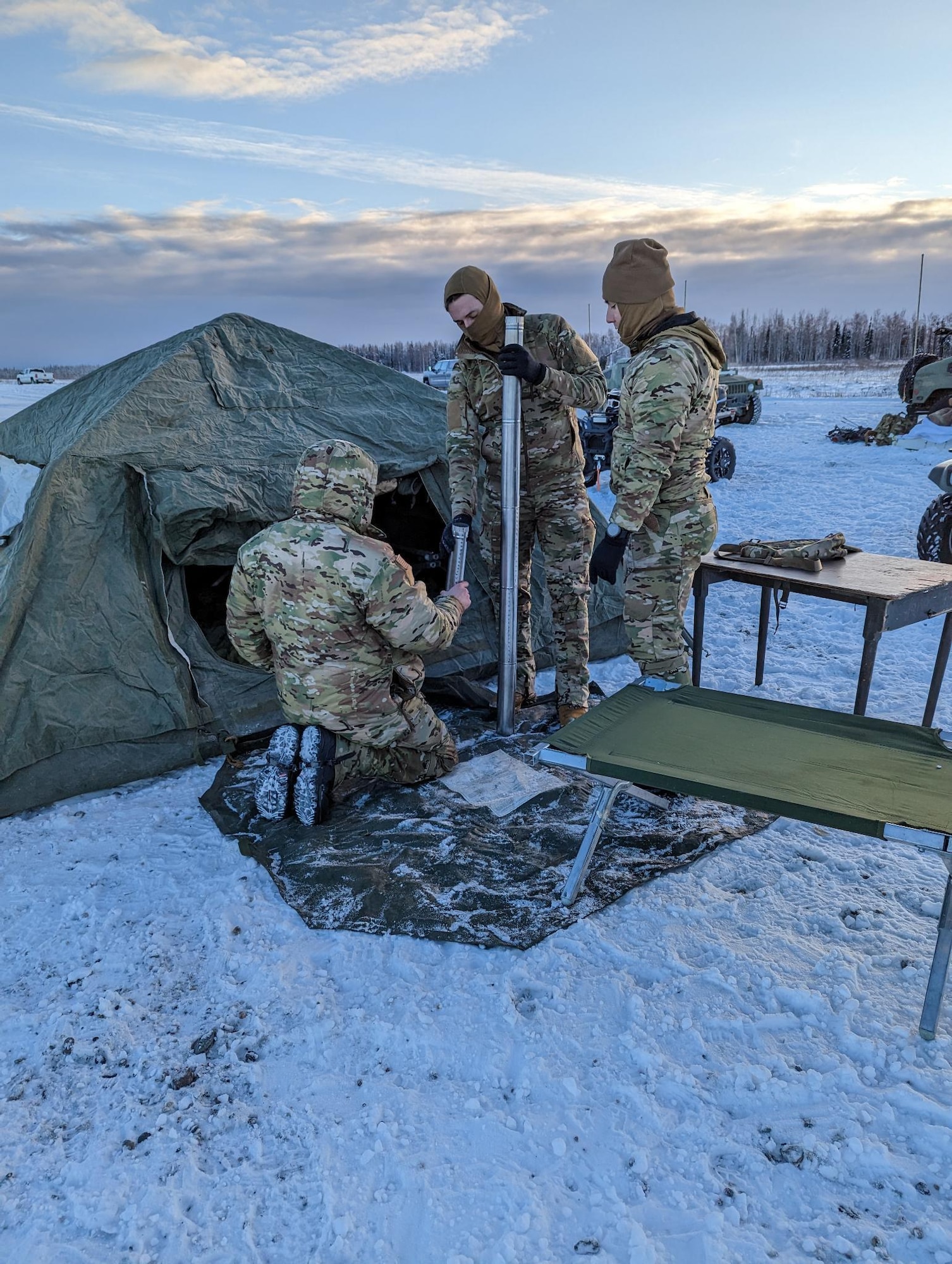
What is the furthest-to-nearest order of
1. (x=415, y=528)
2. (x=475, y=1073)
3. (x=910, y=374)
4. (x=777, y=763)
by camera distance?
(x=910, y=374)
(x=415, y=528)
(x=777, y=763)
(x=475, y=1073)

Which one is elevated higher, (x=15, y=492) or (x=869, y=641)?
(x=15, y=492)

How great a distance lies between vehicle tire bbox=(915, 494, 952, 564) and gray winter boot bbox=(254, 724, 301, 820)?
535 centimetres

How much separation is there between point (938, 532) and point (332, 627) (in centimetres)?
540

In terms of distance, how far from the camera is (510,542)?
150 inches

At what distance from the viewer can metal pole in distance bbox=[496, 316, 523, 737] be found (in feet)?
11.8

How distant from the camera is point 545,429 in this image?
3.94 meters

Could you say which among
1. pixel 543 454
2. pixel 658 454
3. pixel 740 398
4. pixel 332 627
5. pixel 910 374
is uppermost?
pixel 658 454

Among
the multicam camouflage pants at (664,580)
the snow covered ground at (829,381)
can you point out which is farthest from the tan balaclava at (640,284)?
the snow covered ground at (829,381)

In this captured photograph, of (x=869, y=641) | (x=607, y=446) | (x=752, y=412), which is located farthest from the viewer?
(x=752, y=412)

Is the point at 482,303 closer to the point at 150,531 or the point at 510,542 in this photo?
the point at 510,542

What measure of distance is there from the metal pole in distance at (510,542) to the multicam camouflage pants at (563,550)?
0.12 m

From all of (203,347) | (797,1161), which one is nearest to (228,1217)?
(797,1161)

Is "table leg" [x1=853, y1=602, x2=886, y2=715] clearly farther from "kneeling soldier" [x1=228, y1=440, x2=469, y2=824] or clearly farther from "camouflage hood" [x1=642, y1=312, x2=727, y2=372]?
"kneeling soldier" [x1=228, y1=440, x2=469, y2=824]

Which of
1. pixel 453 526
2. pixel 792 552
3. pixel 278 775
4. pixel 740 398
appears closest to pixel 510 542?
pixel 453 526
